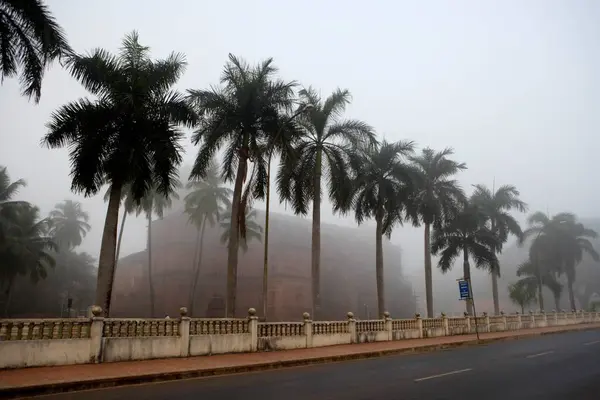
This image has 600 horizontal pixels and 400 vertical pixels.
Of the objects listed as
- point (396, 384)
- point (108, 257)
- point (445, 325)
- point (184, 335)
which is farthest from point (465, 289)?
point (108, 257)

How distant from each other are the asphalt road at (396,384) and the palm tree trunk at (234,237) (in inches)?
315

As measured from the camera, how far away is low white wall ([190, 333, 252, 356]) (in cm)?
1641

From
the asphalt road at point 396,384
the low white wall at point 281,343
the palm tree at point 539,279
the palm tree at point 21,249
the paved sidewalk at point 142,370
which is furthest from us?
the palm tree at point 539,279

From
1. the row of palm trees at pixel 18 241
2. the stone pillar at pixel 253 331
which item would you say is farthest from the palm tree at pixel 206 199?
the stone pillar at pixel 253 331

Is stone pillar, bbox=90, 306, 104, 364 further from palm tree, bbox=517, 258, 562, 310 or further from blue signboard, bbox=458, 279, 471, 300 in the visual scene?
palm tree, bbox=517, 258, 562, 310

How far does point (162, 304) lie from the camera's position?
58.8 metres

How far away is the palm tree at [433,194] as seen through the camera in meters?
36.1

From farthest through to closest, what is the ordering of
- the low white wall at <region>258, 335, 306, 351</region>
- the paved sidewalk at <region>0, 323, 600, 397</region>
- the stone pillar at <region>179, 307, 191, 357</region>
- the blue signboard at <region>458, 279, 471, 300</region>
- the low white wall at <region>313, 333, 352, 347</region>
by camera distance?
the blue signboard at <region>458, 279, 471, 300</region>
the low white wall at <region>313, 333, 352, 347</region>
the low white wall at <region>258, 335, 306, 351</region>
the stone pillar at <region>179, 307, 191, 357</region>
the paved sidewalk at <region>0, 323, 600, 397</region>

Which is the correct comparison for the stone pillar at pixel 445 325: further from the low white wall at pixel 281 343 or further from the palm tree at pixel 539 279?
the palm tree at pixel 539 279

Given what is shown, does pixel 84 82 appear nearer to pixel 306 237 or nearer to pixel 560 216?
pixel 306 237

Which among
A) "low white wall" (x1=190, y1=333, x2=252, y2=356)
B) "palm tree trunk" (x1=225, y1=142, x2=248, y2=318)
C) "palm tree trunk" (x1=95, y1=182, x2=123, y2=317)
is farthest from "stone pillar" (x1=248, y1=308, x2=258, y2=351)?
"palm tree trunk" (x1=95, y1=182, x2=123, y2=317)

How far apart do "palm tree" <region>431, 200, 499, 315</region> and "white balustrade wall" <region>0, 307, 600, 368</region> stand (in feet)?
57.5

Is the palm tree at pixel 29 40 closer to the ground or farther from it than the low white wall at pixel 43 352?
farther from it

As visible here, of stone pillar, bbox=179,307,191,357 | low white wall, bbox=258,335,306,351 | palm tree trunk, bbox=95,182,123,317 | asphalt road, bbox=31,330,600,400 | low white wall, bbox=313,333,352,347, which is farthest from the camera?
low white wall, bbox=313,333,352,347
